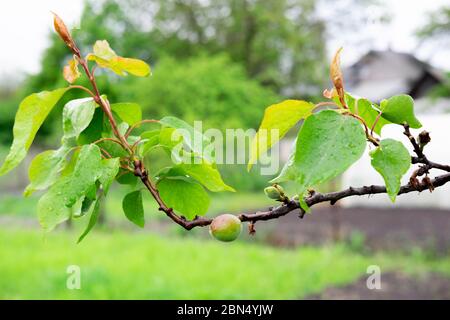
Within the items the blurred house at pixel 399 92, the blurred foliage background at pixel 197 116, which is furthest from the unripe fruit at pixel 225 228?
the blurred foliage background at pixel 197 116

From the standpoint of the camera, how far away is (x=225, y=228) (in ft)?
2.00

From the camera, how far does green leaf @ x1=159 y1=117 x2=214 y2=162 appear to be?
2.16ft

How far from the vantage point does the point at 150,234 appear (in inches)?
231

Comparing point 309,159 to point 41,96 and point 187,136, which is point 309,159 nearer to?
point 187,136

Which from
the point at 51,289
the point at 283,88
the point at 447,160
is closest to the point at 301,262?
the point at 51,289

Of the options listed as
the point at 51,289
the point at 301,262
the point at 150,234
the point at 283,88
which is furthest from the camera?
the point at 283,88

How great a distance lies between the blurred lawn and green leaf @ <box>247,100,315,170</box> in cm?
246

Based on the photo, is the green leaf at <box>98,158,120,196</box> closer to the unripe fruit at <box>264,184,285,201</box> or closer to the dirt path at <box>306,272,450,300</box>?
the unripe fruit at <box>264,184,285,201</box>

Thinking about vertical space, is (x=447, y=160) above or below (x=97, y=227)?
above

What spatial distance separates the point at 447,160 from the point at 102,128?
6914 mm

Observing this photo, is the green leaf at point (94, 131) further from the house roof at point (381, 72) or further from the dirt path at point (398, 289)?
the house roof at point (381, 72)

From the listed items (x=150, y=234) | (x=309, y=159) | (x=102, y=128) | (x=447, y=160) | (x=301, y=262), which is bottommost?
(x=309, y=159)

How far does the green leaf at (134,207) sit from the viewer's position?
2.30 ft

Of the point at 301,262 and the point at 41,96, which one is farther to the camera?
the point at 301,262
